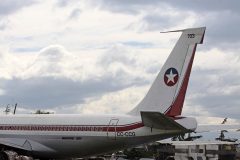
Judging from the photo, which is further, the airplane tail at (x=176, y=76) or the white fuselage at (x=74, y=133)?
the white fuselage at (x=74, y=133)

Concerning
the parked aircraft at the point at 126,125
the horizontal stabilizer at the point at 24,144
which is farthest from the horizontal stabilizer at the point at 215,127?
the horizontal stabilizer at the point at 24,144

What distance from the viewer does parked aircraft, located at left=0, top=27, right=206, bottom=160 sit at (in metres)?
31.2

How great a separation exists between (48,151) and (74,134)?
2546mm

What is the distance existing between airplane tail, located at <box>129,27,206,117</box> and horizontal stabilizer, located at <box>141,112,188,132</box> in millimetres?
1427

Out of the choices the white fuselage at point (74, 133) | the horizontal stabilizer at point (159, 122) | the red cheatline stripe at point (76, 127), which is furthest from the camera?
the red cheatline stripe at point (76, 127)

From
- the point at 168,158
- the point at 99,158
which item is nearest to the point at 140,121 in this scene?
the point at 99,158

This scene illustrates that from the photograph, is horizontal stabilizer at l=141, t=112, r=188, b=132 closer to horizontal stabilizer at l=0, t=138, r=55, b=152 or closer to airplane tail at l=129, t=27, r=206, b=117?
airplane tail at l=129, t=27, r=206, b=117

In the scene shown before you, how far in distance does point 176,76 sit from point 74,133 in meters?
7.52

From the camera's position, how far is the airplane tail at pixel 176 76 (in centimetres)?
3189

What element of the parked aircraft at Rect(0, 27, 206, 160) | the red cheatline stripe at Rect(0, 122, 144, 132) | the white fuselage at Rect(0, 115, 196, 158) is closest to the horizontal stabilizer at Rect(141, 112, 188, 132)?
the parked aircraft at Rect(0, 27, 206, 160)

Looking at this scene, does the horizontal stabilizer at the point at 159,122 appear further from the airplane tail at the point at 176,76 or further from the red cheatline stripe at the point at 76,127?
the airplane tail at the point at 176,76

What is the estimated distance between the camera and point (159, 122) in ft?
99.2

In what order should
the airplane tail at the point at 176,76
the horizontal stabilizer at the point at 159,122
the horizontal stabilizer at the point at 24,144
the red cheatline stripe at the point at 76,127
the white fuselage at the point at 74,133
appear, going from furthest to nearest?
the horizontal stabilizer at the point at 24,144
the red cheatline stripe at the point at 76,127
the white fuselage at the point at 74,133
the airplane tail at the point at 176,76
the horizontal stabilizer at the point at 159,122

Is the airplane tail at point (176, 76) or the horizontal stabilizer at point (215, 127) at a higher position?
the airplane tail at point (176, 76)
